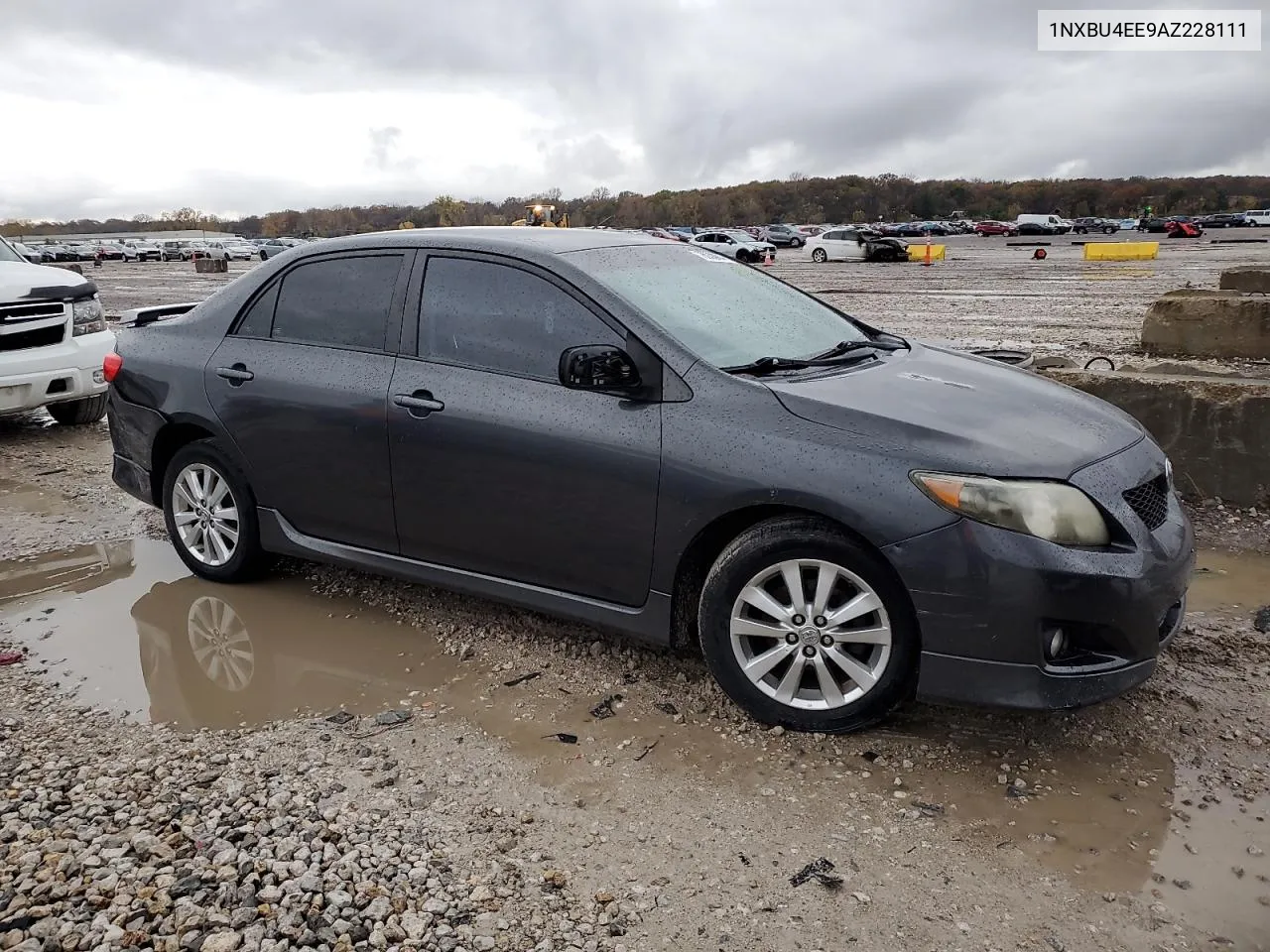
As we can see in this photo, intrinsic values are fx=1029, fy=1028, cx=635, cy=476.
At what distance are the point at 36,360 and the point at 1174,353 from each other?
9.15 meters

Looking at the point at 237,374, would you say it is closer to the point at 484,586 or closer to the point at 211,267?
the point at 484,586

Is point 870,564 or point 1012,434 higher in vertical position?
point 1012,434

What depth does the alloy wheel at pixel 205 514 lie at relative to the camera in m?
4.98

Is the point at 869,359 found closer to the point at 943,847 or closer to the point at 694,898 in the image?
the point at 943,847

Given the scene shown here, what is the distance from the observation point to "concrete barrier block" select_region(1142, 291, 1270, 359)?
25.2 feet

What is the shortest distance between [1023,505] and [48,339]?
317 inches

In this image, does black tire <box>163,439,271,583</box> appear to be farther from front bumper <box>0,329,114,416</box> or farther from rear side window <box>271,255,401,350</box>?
front bumper <box>0,329,114,416</box>

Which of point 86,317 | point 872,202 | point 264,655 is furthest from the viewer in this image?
point 872,202

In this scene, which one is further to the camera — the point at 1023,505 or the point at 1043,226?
the point at 1043,226

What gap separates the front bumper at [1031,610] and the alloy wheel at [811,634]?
0.56 feet

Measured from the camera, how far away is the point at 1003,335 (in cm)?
1369

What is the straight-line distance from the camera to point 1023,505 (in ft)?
10.3

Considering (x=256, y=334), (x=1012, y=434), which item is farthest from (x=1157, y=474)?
(x=256, y=334)

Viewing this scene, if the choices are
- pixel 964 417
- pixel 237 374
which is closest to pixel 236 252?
pixel 237 374
